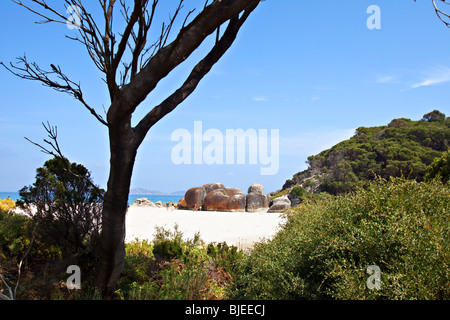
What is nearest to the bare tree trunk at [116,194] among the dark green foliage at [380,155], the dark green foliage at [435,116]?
the dark green foliage at [380,155]

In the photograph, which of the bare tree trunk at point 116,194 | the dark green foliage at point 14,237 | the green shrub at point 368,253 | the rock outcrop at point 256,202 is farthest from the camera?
the rock outcrop at point 256,202

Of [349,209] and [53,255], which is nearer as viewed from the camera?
[349,209]

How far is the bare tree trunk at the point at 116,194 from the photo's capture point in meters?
4.84

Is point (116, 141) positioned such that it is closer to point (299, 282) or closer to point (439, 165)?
point (299, 282)

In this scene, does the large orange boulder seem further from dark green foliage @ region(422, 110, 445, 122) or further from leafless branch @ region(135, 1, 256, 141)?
dark green foliage @ region(422, 110, 445, 122)

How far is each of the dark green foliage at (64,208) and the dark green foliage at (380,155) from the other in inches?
1094

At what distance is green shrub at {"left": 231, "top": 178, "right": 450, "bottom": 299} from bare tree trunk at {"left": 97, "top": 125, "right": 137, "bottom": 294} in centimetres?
202

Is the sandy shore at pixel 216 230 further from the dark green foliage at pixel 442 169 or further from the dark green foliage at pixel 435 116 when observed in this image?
the dark green foliage at pixel 435 116

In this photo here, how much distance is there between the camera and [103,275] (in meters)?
5.30

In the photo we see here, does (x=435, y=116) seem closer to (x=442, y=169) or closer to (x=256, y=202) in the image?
(x=256, y=202)

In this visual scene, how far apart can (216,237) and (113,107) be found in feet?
21.9

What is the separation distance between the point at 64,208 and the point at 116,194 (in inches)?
55.7

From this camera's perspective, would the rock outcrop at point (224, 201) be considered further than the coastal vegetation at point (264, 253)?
Yes
